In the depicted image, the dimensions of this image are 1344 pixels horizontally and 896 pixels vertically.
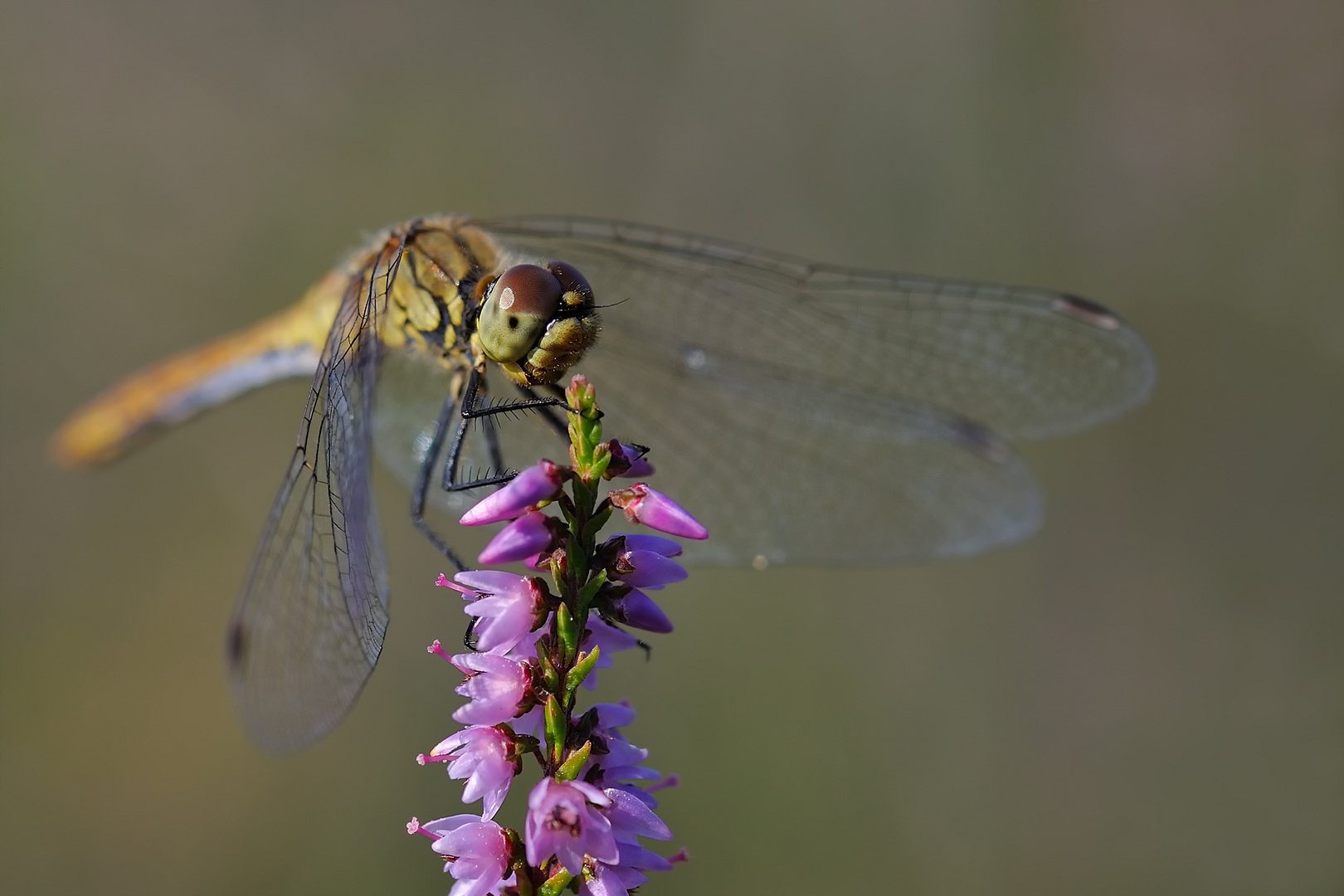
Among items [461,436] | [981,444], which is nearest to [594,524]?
[461,436]

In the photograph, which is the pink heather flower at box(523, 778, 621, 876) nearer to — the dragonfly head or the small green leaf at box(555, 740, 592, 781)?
the small green leaf at box(555, 740, 592, 781)

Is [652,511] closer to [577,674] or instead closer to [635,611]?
[635,611]

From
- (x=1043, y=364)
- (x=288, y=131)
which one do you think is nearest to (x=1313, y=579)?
(x=1043, y=364)

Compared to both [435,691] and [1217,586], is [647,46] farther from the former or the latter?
[1217,586]

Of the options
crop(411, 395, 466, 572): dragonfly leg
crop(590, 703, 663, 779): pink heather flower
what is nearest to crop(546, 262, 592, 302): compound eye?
crop(411, 395, 466, 572): dragonfly leg

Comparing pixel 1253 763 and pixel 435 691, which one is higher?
pixel 1253 763

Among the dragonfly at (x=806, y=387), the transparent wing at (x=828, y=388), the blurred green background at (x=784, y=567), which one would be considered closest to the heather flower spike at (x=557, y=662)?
the dragonfly at (x=806, y=387)

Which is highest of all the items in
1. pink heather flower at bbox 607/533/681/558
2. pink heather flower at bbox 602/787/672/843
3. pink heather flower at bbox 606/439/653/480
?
pink heather flower at bbox 606/439/653/480

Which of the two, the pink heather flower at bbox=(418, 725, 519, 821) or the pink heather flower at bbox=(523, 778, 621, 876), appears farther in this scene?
the pink heather flower at bbox=(418, 725, 519, 821)
